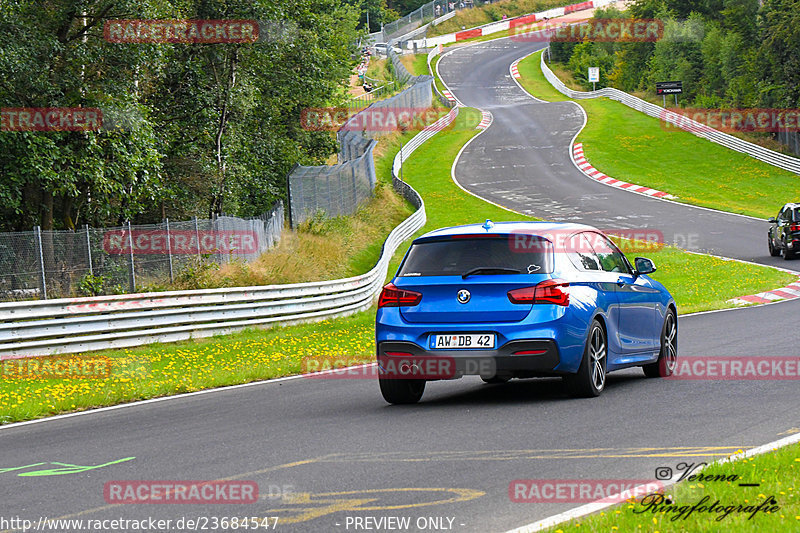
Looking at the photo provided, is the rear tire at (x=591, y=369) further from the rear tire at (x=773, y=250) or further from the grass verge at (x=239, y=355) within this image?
the rear tire at (x=773, y=250)

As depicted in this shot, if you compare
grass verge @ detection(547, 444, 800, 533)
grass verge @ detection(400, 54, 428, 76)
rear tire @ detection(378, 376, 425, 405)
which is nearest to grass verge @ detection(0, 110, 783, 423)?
rear tire @ detection(378, 376, 425, 405)

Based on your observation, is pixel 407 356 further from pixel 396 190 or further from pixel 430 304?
pixel 396 190

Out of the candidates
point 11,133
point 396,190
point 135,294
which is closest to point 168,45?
point 11,133

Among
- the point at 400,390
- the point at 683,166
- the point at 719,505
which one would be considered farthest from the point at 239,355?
the point at 683,166

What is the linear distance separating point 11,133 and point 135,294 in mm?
3970

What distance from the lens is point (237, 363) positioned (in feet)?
51.5

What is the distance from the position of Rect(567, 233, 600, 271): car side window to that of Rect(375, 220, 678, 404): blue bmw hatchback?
0.01 metres

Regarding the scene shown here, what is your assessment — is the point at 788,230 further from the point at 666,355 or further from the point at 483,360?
the point at 483,360

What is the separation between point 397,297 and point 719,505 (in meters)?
4.87

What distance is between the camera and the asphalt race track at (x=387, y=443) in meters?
6.05

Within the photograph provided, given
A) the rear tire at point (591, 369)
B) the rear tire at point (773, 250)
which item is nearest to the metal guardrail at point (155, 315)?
the rear tire at point (591, 369)

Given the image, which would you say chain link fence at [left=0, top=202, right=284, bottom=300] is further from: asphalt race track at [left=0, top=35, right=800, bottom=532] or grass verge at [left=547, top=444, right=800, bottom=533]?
grass verge at [left=547, top=444, right=800, bottom=533]

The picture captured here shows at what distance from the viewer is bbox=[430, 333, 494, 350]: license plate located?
9438 mm

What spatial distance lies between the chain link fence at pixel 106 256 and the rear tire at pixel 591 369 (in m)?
11.3
